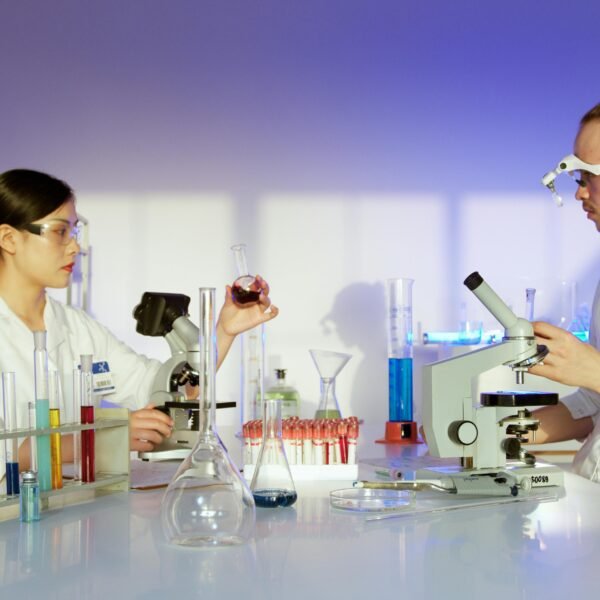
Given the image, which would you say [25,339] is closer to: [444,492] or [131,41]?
[444,492]

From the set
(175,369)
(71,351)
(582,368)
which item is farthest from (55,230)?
(582,368)

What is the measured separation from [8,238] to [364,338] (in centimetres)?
176

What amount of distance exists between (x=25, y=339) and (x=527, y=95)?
8.27 ft

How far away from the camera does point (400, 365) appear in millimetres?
3400

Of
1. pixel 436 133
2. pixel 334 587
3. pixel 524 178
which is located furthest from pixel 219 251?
pixel 334 587

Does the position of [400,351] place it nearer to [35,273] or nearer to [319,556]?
[35,273]

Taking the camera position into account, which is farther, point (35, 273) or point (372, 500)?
point (35, 273)

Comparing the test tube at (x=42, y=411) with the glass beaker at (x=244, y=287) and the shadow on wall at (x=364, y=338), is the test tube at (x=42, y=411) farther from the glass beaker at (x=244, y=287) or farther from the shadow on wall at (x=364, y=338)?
the shadow on wall at (x=364, y=338)

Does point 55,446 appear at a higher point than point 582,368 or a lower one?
lower

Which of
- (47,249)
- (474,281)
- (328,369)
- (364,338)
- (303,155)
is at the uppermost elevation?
(303,155)

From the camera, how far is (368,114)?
4.16 m

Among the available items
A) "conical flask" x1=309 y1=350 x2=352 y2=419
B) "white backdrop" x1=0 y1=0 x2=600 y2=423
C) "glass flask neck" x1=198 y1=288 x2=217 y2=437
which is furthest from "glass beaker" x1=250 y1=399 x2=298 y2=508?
"white backdrop" x1=0 y1=0 x2=600 y2=423

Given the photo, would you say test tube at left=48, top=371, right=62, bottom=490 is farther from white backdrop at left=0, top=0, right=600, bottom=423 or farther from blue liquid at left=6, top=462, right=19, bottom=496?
white backdrop at left=0, top=0, right=600, bottom=423

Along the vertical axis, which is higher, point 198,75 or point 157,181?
point 198,75
